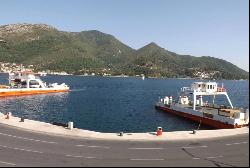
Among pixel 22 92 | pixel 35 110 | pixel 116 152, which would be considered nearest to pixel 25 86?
pixel 22 92

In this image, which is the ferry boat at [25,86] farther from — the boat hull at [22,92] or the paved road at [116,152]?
the paved road at [116,152]

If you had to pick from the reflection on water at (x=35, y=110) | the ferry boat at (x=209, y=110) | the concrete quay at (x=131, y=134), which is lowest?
the reflection on water at (x=35, y=110)

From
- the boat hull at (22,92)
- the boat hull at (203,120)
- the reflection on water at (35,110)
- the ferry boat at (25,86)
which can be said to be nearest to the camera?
the boat hull at (203,120)

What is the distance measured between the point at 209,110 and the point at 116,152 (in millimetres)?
45699

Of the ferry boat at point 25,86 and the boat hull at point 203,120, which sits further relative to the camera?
the ferry boat at point 25,86

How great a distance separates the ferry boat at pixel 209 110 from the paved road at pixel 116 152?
16132 millimetres

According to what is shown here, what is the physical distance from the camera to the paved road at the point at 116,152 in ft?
109

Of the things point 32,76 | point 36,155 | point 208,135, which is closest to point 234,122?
point 208,135

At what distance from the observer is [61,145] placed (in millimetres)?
40250

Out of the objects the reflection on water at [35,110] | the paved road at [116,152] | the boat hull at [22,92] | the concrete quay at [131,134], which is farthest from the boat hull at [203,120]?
the boat hull at [22,92]

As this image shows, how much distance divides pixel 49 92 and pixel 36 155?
124 metres

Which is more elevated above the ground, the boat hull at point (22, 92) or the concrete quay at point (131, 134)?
the boat hull at point (22, 92)

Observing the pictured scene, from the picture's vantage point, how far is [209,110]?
79000 mm

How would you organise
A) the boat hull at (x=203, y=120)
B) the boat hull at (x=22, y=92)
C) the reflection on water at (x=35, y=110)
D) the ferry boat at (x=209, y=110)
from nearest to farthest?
the ferry boat at (x=209, y=110), the boat hull at (x=203, y=120), the reflection on water at (x=35, y=110), the boat hull at (x=22, y=92)
